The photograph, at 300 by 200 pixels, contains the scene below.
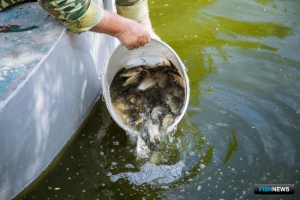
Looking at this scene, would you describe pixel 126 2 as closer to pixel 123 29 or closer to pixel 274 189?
pixel 123 29

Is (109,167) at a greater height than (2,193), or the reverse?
(2,193)

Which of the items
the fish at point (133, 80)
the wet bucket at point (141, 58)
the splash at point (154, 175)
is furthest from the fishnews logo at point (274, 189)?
the fish at point (133, 80)

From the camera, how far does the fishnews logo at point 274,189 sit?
259cm

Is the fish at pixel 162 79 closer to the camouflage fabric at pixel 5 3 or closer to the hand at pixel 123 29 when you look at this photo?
the hand at pixel 123 29

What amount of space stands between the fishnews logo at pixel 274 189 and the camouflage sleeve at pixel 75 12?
1.31 metres

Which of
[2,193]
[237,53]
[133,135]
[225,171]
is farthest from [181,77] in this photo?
[2,193]

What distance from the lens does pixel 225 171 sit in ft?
9.00

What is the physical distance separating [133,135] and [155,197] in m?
0.51

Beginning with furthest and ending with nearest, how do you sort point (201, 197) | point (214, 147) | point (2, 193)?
point (214, 147) → point (201, 197) → point (2, 193)

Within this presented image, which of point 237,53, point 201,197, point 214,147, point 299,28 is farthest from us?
point 299,28

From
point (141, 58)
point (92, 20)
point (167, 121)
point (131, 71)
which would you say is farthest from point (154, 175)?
point (92, 20)

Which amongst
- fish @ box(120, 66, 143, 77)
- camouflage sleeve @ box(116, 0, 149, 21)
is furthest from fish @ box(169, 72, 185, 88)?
camouflage sleeve @ box(116, 0, 149, 21)

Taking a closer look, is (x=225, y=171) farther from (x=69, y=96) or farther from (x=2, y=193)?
(x=2, y=193)

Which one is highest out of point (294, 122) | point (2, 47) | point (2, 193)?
point (2, 47)
